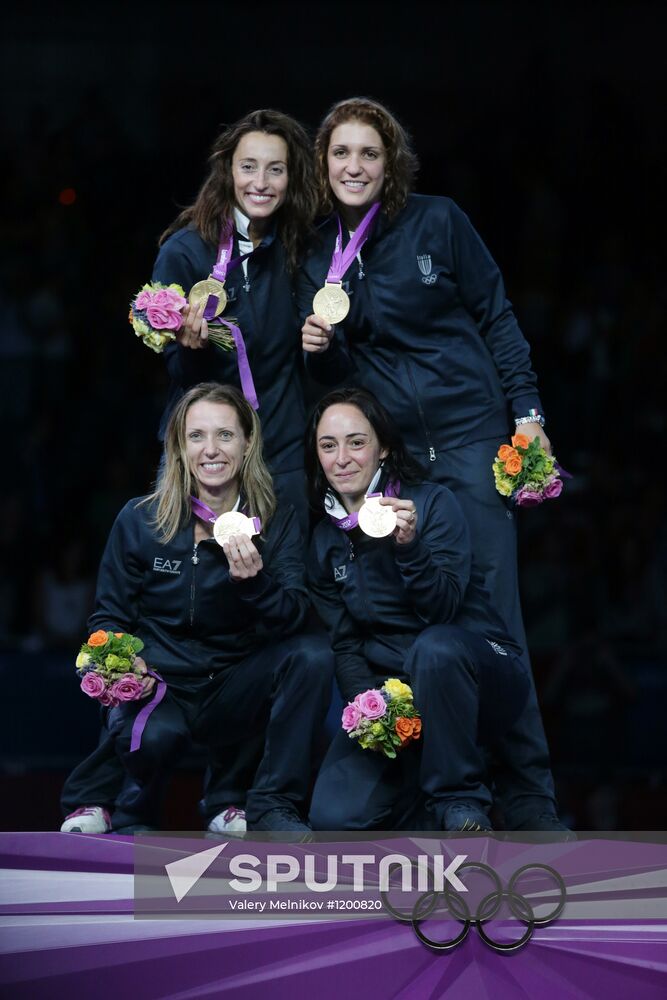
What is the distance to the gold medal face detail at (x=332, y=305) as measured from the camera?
4.25 m

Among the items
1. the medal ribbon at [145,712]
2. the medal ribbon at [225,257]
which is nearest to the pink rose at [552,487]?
the medal ribbon at [225,257]

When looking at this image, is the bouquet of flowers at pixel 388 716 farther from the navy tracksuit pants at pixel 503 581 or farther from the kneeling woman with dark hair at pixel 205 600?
the navy tracksuit pants at pixel 503 581

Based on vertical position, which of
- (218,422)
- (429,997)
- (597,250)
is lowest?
(429,997)

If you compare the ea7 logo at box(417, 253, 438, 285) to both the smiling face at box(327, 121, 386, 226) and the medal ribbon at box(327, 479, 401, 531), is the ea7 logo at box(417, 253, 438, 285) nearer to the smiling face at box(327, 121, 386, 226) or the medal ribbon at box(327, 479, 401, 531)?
the smiling face at box(327, 121, 386, 226)

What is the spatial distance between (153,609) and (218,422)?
1.75ft

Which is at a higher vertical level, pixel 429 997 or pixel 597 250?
pixel 597 250

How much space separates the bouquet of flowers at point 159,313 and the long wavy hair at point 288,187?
0.32 m

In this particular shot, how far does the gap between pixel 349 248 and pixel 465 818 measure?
5.21 ft

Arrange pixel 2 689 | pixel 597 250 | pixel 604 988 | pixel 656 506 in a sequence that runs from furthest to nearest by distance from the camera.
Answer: pixel 597 250, pixel 656 506, pixel 2 689, pixel 604 988

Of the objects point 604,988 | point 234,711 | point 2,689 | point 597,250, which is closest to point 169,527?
point 234,711

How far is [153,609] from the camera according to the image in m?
4.33

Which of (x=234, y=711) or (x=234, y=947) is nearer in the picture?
(x=234, y=947)

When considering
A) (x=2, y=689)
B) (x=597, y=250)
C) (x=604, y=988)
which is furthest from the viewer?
(x=597, y=250)

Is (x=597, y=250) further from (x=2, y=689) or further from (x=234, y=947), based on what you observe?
(x=234, y=947)
